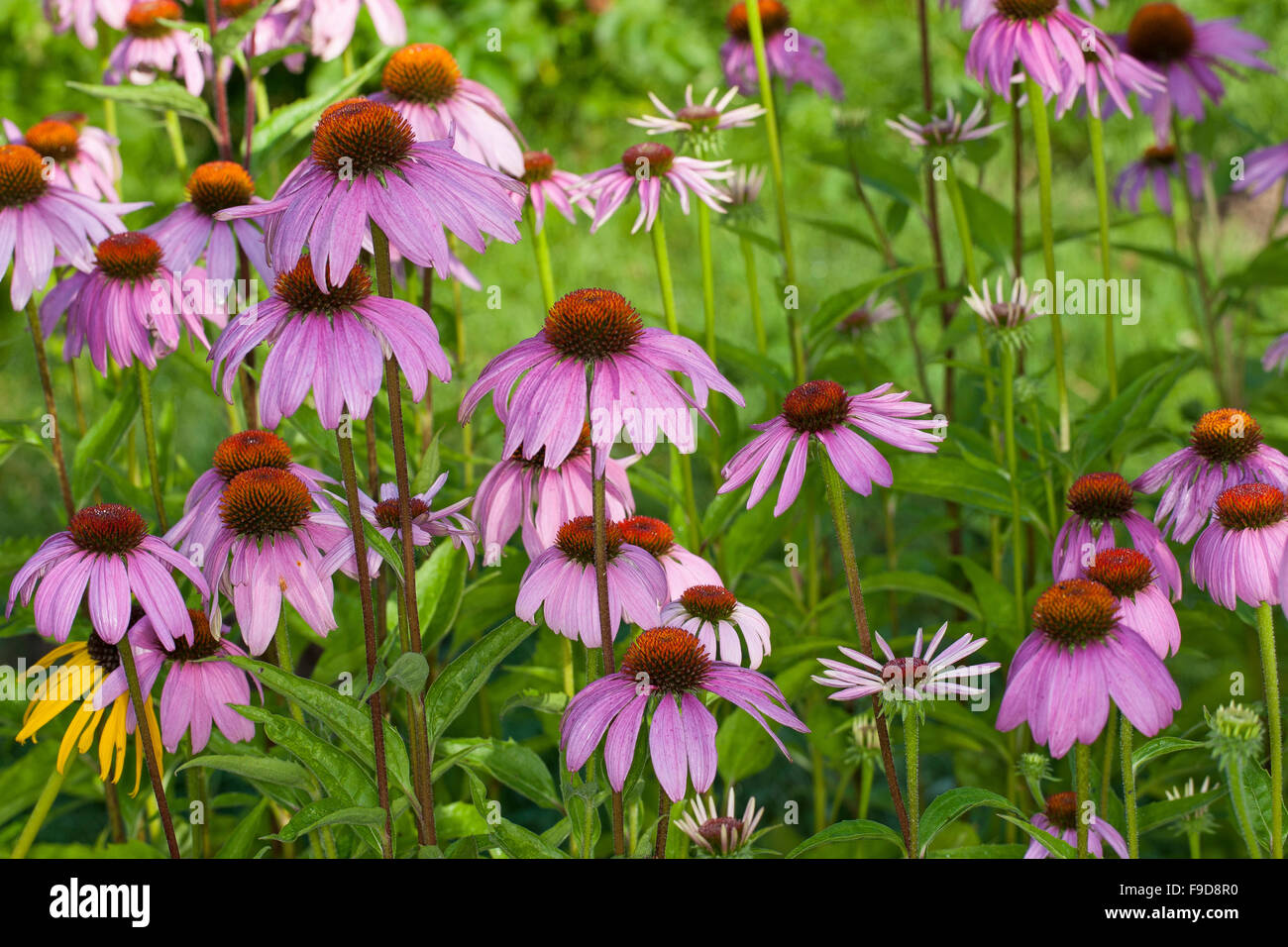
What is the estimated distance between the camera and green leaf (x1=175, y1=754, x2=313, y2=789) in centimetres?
101

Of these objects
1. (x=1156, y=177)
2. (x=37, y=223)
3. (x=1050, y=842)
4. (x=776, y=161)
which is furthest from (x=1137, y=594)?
(x=1156, y=177)

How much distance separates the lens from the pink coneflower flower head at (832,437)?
1.02 metres

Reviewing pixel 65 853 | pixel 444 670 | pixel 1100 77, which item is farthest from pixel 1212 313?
pixel 65 853

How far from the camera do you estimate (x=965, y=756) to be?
178 centimetres

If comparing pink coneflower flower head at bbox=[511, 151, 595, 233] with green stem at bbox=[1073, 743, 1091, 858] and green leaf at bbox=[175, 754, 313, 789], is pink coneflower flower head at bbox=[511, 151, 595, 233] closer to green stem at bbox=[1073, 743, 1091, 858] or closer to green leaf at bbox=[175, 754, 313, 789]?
green leaf at bbox=[175, 754, 313, 789]

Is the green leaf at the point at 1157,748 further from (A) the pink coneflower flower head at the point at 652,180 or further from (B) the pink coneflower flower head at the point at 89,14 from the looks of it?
(B) the pink coneflower flower head at the point at 89,14

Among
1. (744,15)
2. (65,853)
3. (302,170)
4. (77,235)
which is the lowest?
(65,853)

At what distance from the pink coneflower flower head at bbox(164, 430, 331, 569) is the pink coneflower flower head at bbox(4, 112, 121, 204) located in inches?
25.2

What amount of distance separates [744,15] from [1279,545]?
136 centimetres

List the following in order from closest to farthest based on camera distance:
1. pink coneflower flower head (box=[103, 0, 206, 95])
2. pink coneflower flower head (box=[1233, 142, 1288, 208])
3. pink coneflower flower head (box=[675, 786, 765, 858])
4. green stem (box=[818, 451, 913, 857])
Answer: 1. green stem (box=[818, 451, 913, 857])
2. pink coneflower flower head (box=[675, 786, 765, 858])
3. pink coneflower flower head (box=[103, 0, 206, 95])
4. pink coneflower flower head (box=[1233, 142, 1288, 208])

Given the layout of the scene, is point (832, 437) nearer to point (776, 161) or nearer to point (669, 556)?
point (669, 556)

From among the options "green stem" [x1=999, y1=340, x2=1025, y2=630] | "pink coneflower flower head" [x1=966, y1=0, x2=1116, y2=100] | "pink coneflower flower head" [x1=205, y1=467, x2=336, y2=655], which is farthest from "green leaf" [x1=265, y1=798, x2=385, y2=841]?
"pink coneflower flower head" [x1=966, y1=0, x2=1116, y2=100]
